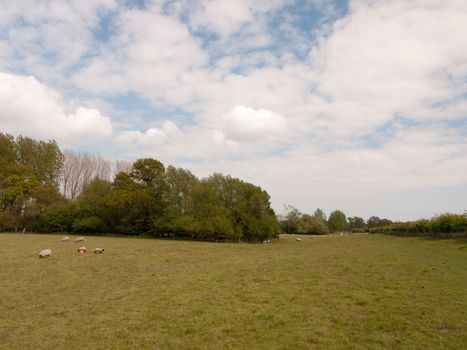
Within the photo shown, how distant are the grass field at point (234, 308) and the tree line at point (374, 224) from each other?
35484 mm

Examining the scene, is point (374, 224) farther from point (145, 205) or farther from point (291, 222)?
point (145, 205)

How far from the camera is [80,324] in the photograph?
358 inches

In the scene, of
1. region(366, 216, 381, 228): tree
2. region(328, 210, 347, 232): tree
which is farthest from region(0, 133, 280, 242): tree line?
region(366, 216, 381, 228): tree

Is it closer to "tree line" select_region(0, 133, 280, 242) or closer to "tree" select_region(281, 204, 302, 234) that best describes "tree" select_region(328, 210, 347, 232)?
"tree" select_region(281, 204, 302, 234)

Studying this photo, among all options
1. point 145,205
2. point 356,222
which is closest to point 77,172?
point 145,205

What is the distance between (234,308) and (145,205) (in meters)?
46.6

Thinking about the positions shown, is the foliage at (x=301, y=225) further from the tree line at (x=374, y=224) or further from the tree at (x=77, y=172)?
the tree at (x=77, y=172)

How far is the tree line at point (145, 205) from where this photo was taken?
50.9 meters

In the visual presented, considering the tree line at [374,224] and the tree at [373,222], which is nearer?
the tree line at [374,224]

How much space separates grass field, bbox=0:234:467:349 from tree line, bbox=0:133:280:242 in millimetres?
32601

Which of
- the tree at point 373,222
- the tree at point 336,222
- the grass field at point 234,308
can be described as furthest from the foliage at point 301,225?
the grass field at point 234,308

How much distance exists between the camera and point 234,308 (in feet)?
33.6

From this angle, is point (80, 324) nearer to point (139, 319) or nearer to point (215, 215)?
point (139, 319)

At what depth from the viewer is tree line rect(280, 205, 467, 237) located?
1844 inches
